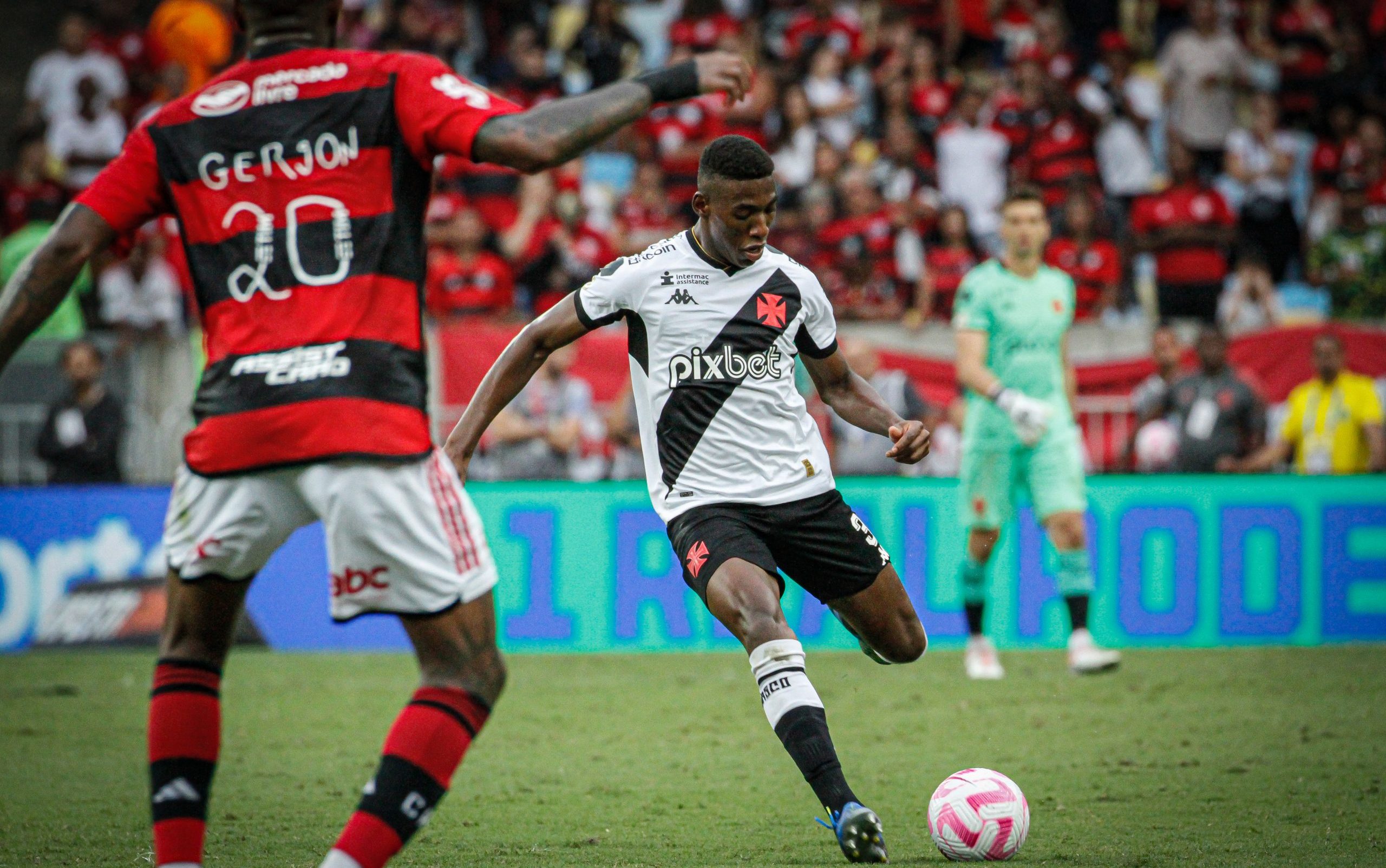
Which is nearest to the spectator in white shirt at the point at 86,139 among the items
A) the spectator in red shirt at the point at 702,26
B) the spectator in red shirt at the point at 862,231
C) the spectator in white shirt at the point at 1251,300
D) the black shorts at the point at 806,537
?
the spectator in red shirt at the point at 702,26

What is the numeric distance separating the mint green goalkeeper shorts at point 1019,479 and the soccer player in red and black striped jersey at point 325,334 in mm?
6245

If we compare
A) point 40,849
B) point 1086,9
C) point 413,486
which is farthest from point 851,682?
point 1086,9

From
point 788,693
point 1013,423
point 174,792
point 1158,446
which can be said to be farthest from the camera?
point 1158,446

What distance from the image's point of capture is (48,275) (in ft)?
12.1

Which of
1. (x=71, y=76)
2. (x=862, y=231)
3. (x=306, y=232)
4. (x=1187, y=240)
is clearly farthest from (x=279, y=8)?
(x=71, y=76)

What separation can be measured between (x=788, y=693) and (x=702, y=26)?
14059 mm

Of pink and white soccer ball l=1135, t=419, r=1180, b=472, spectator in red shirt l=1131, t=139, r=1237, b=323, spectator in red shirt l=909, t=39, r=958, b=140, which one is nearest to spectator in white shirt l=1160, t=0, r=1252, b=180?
spectator in red shirt l=1131, t=139, r=1237, b=323

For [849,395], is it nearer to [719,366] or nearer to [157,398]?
[719,366]

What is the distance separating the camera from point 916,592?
11.8 m

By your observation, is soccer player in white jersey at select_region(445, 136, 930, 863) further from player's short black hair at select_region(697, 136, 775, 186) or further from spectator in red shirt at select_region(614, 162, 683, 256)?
spectator in red shirt at select_region(614, 162, 683, 256)

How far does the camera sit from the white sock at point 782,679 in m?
5.12

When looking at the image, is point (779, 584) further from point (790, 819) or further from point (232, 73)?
point (232, 73)

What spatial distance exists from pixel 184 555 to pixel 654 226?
12.3 metres

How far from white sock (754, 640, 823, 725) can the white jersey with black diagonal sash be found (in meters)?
0.72
